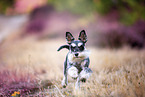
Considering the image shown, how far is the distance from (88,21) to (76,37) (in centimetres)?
162

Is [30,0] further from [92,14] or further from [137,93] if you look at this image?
[137,93]

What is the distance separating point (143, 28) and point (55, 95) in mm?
7043

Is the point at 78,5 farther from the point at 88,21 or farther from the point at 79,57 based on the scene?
the point at 79,57

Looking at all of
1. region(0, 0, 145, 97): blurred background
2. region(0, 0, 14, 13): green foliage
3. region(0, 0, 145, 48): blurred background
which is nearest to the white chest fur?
region(0, 0, 145, 97): blurred background

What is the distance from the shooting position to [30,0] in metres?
11.6

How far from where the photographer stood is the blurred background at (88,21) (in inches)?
286

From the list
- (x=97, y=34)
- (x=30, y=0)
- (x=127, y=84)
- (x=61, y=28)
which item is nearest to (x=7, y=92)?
(x=127, y=84)

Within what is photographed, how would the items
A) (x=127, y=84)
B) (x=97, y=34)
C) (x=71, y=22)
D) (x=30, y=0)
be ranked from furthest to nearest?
(x=30, y=0) < (x=71, y=22) < (x=97, y=34) < (x=127, y=84)

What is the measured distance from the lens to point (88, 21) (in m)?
9.18

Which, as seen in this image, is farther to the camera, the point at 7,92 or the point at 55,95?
the point at 7,92

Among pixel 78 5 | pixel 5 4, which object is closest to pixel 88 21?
pixel 78 5

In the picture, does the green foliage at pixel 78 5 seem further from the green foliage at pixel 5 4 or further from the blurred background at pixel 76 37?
the green foliage at pixel 5 4

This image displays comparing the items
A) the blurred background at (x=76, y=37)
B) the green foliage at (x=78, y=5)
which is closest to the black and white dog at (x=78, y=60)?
the blurred background at (x=76, y=37)

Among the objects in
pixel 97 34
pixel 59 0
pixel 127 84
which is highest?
pixel 59 0
